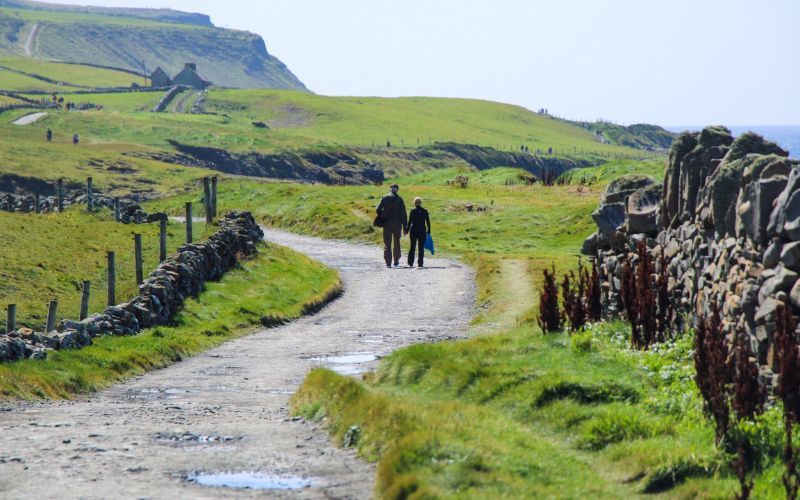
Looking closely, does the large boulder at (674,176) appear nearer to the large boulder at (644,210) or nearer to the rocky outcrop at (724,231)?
the rocky outcrop at (724,231)

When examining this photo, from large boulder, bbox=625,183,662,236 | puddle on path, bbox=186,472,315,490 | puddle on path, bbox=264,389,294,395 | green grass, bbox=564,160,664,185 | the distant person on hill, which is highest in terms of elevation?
green grass, bbox=564,160,664,185

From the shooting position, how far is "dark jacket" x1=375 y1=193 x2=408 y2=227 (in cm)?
3900

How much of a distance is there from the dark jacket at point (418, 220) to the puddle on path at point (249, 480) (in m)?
25.9

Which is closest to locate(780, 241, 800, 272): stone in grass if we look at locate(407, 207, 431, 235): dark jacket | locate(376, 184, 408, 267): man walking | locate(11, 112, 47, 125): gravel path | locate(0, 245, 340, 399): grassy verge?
locate(0, 245, 340, 399): grassy verge

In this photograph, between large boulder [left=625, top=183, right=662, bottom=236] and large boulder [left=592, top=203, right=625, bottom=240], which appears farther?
large boulder [left=592, top=203, right=625, bottom=240]

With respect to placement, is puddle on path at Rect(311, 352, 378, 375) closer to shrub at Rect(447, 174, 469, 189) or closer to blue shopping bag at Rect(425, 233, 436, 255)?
blue shopping bag at Rect(425, 233, 436, 255)

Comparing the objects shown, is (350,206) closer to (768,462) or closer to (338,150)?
(768,462)

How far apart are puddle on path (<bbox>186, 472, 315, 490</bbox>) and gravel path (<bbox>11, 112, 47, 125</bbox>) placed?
135 metres

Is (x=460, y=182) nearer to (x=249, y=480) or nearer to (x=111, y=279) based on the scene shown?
(x=111, y=279)

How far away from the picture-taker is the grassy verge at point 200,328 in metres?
21.0

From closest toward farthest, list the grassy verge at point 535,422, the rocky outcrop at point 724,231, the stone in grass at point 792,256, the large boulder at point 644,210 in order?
the grassy verge at point 535,422
the stone in grass at point 792,256
the rocky outcrop at point 724,231
the large boulder at point 644,210

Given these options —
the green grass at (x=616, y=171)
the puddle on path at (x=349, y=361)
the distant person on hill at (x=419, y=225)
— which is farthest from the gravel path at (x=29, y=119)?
the puddle on path at (x=349, y=361)

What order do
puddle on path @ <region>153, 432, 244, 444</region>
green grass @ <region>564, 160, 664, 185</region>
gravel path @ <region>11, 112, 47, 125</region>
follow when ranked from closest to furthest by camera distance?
puddle on path @ <region>153, 432, 244, 444</region> → green grass @ <region>564, 160, 664, 185</region> → gravel path @ <region>11, 112, 47, 125</region>

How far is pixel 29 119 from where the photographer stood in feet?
476
